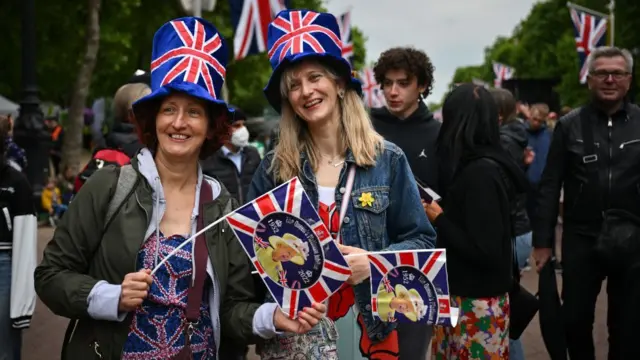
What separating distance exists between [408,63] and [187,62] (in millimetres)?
2591

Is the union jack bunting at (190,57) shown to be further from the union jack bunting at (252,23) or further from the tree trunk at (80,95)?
the tree trunk at (80,95)

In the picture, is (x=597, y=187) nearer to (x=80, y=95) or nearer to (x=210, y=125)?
(x=210, y=125)

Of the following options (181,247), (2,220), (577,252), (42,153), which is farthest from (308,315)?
(42,153)

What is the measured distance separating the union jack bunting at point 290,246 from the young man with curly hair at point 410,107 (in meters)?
2.51

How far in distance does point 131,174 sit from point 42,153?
12.9m

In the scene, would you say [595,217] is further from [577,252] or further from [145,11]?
[145,11]

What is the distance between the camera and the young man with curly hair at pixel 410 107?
214 inches

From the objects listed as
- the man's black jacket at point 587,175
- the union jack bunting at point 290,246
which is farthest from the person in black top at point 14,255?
the man's black jacket at point 587,175

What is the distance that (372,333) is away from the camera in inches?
136

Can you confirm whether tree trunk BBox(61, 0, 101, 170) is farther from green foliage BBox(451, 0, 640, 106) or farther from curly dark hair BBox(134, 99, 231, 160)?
green foliage BBox(451, 0, 640, 106)

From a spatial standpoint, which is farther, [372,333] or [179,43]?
[372,333]

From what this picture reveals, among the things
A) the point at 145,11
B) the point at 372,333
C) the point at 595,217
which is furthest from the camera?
the point at 145,11

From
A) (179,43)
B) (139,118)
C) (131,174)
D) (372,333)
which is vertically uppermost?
(179,43)

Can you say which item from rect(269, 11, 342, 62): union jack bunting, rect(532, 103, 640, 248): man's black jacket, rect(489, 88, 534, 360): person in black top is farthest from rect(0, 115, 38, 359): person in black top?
rect(532, 103, 640, 248): man's black jacket
